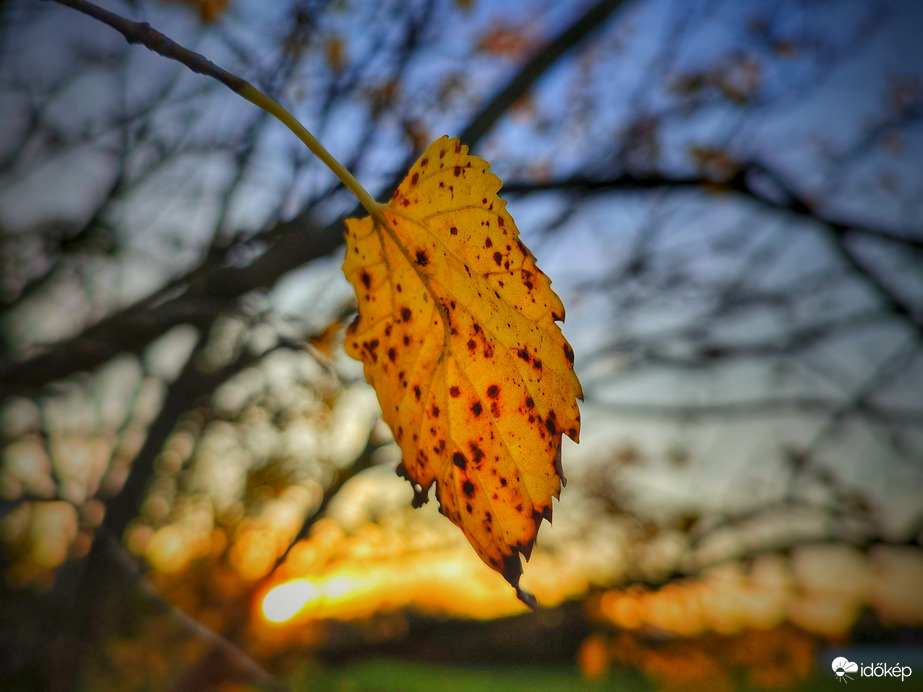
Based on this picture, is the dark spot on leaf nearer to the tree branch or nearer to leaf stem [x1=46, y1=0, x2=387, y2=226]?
leaf stem [x1=46, y1=0, x2=387, y2=226]

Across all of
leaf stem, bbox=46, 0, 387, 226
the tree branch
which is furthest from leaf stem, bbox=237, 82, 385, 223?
the tree branch

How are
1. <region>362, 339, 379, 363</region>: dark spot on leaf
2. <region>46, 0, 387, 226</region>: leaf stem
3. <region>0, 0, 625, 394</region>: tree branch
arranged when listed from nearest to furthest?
<region>46, 0, 387, 226</region>: leaf stem, <region>362, 339, 379, 363</region>: dark spot on leaf, <region>0, 0, 625, 394</region>: tree branch

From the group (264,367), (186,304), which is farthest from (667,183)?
(264,367)

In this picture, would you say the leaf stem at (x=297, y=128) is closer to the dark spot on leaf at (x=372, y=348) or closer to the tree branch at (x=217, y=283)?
the dark spot on leaf at (x=372, y=348)

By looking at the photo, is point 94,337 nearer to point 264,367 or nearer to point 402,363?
point 264,367

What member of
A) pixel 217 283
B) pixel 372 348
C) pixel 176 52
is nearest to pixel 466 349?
pixel 372 348

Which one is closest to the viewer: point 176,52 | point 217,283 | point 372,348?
point 176,52

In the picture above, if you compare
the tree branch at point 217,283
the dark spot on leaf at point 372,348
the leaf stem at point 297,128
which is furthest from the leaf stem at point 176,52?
the tree branch at point 217,283

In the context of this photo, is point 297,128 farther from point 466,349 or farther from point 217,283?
point 217,283

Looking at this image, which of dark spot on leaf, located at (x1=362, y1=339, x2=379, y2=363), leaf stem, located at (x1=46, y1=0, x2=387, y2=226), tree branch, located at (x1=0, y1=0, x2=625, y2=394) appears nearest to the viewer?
→ leaf stem, located at (x1=46, y1=0, x2=387, y2=226)
